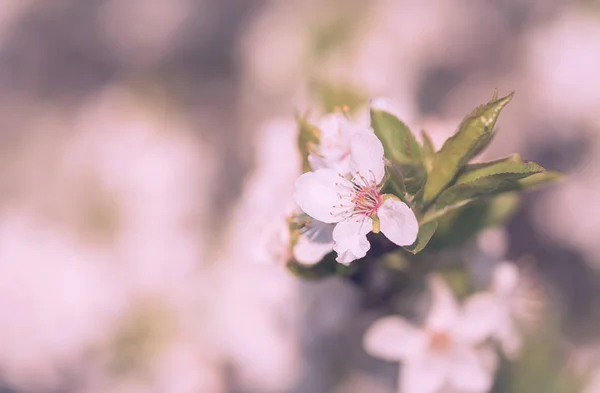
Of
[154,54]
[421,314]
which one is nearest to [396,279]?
[421,314]

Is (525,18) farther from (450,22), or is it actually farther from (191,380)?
(191,380)

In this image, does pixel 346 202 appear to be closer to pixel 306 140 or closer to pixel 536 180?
pixel 306 140

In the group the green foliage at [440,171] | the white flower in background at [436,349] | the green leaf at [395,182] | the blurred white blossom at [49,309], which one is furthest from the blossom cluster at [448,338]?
the blurred white blossom at [49,309]

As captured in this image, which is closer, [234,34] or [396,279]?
[396,279]

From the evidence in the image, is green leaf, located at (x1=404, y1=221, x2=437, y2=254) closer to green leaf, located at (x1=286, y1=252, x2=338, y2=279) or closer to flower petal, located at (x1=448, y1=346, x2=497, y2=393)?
green leaf, located at (x1=286, y1=252, x2=338, y2=279)

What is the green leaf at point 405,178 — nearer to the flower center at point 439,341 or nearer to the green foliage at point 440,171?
the green foliage at point 440,171

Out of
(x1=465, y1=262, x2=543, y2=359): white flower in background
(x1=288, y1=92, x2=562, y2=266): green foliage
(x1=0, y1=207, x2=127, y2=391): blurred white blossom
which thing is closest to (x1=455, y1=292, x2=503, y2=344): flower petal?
(x1=465, y1=262, x2=543, y2=359): white flower in background
